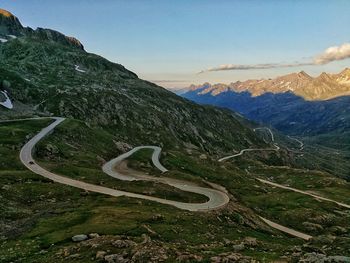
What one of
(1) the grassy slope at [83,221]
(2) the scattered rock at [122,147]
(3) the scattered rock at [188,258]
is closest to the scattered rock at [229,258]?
(3) the scattered rock at [188,258]

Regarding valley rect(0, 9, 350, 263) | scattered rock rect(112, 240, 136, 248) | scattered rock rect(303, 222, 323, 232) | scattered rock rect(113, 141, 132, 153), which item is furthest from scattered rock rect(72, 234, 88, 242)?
scattered rock rect(113, 141, 132, 153)

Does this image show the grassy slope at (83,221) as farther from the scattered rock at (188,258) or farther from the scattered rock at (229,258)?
the scattered rock at (188,258)

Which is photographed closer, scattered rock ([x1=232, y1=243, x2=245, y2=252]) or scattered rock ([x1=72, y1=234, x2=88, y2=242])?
scattered rock ([x1=72, y1=234, x2=88, y2=242])

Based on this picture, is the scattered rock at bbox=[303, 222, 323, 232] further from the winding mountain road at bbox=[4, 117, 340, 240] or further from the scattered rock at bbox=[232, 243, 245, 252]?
the scattered rock at bbox=[232, 243, 245, 252]

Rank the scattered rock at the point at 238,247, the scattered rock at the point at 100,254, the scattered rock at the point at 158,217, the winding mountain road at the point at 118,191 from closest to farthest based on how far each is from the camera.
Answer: the scattered rock at the point at 100,254 → the scattered rock at the point at 238,247 → the scattered rock at the point at 158,217 → the winding mountain road at the point at 118,191

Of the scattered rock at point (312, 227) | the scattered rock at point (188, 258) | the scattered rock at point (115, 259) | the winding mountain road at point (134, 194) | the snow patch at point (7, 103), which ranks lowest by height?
the scattered rock at point (312, 227)

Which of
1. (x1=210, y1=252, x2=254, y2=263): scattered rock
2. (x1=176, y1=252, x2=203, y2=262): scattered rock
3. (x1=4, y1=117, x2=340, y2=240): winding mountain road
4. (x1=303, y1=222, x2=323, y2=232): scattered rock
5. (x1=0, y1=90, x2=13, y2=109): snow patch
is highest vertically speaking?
(x1=0, y1=90, x2=13, y2=109): snow patch

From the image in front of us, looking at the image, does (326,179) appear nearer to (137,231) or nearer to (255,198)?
(255,198)

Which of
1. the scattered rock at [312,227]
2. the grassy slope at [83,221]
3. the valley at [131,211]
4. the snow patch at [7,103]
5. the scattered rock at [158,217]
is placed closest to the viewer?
the valley at [131,211]

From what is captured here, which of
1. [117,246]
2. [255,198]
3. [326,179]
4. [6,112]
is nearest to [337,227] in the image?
[255,198]

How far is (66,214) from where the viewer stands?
6028 centimetres

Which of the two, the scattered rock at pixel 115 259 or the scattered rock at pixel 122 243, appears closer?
the scattered rock at pixel 115 259

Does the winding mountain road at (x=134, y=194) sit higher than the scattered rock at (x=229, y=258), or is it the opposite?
the scattered rock at (x=229, y=258)

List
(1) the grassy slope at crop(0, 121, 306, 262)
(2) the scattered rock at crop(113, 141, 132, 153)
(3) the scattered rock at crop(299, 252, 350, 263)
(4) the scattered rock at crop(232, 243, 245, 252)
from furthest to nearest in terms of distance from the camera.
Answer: (2) the scattered rock at crop(113, 141, 132, 153)
(4) the scattered rock at crop(232, 243, 245, 252)
(1) the grassy slope at crop(0, 121, 306, 262)
(3) the scattered rock at crop(299, 252, 350, 263)
